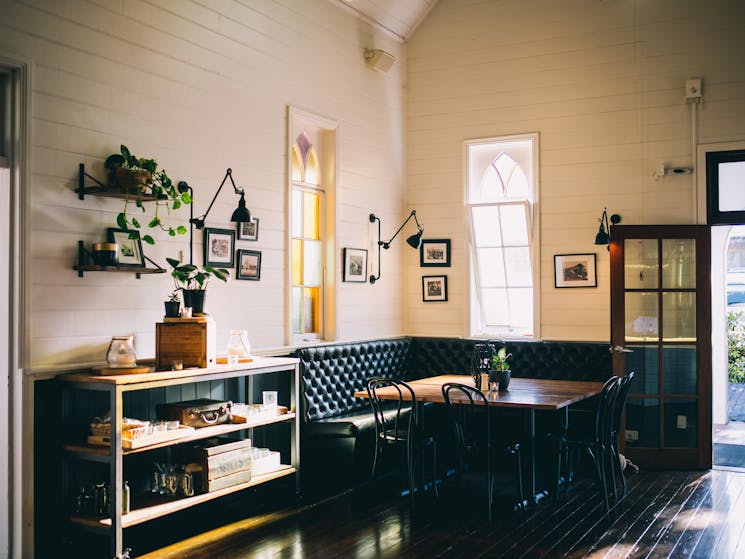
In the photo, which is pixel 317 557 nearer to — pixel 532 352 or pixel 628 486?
pixel 628 486

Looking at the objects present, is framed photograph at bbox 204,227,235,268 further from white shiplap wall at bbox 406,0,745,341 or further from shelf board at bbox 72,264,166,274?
white shiplap wall at bbox 406,0,745,341

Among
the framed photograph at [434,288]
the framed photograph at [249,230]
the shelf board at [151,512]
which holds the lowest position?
the shelf board at [151,512]

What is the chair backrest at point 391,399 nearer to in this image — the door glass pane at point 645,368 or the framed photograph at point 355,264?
the framed photograph at point 355,264

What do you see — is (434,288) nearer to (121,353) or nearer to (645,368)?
(645,368)

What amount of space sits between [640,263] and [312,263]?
2.99 meters

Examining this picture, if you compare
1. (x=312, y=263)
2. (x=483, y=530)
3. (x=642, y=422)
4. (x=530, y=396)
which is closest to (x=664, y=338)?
(x=642, y=422)

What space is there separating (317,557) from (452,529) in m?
1.01

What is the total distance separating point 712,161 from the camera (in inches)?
288

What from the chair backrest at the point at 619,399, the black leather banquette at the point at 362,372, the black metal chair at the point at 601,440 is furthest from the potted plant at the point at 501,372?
the black leather banquette at the point at 362,372

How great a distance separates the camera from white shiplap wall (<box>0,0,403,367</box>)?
470cm

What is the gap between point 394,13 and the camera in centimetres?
806

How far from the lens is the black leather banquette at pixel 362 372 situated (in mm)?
6375

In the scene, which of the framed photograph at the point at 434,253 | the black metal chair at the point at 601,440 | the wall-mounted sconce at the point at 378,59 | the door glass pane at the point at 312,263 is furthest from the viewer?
the framed photograph at the point at 434,253

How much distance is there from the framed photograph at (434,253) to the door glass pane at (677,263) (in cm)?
216
